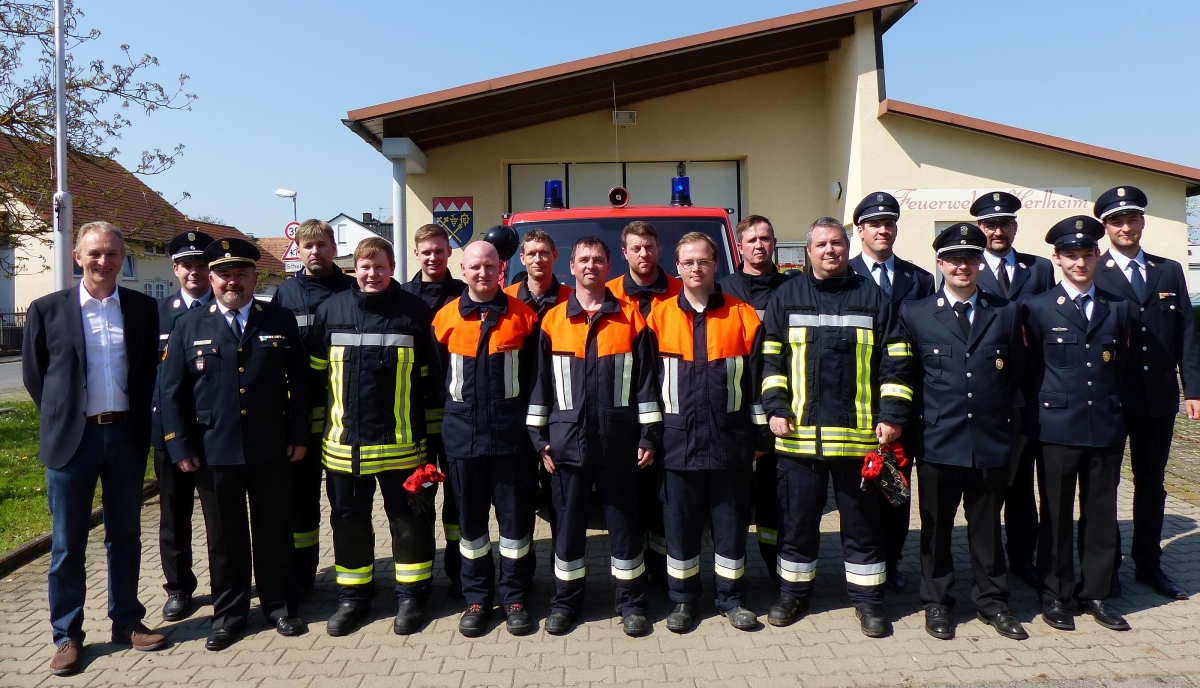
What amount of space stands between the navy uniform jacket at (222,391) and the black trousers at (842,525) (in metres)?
2.76

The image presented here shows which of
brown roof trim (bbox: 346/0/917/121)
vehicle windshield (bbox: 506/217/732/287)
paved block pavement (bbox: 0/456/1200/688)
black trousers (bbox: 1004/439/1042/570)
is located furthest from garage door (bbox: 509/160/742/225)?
paved block pavement (bbox: 0/456/1200/688)

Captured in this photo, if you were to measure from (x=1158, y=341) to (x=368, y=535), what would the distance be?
15.2 ft

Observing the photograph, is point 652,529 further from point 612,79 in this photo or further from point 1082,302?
point 612,79

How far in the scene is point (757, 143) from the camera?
1222 cm

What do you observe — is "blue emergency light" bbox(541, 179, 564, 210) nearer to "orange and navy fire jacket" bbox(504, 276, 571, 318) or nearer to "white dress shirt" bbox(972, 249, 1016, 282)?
"orange and navy fire jacket" bbox(504, 276, 571, 318)

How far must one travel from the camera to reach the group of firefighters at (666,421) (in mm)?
4023

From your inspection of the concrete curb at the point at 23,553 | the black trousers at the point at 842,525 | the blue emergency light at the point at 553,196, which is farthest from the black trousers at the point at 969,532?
the concrete curb at the point at 23,553

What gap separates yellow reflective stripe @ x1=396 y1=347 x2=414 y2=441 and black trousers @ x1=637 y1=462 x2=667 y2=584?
4.38ft

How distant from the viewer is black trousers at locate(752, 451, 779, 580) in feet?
15.3

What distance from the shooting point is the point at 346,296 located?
14.1ft

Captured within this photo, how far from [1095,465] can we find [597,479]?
2673 millimetres

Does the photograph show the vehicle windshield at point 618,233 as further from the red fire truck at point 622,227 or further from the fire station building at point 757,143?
the fire station building at point 757,143

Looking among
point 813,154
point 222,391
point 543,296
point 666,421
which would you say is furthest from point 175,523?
point 813,154

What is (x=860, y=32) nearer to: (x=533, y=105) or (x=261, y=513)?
(x=533, y=105)
